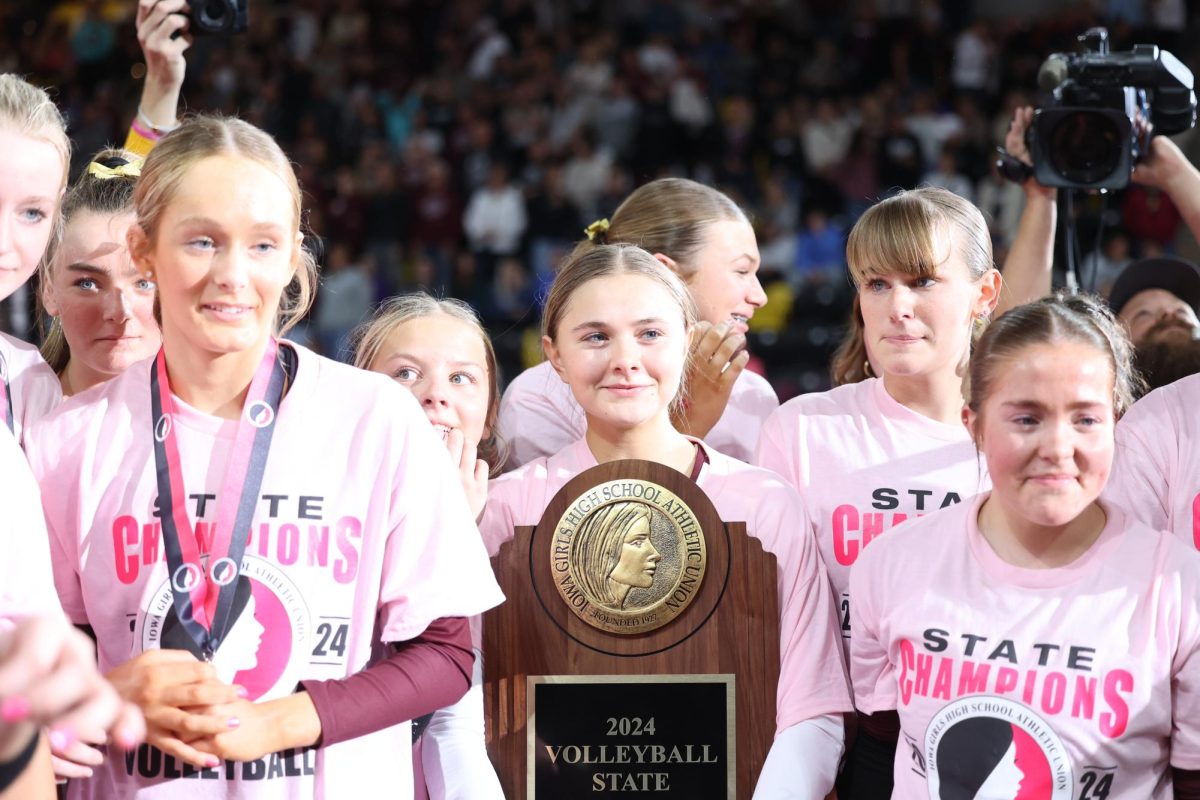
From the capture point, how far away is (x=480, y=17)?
40.5 feet

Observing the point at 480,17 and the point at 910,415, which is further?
the point at 480,17

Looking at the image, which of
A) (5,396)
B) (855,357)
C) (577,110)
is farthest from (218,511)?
(577,110)

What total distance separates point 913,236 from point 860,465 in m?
0.46

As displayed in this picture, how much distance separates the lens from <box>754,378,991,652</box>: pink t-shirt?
2654 millimetres

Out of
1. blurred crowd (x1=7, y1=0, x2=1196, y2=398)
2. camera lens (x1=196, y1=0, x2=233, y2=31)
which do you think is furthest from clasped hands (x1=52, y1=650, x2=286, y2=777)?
blurred crowd (x1=7, y1=0, x2=1196, y2=398)

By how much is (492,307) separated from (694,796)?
25.6ft

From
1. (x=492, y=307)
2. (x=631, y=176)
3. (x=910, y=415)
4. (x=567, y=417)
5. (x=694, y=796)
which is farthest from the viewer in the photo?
(x=631, y=176)

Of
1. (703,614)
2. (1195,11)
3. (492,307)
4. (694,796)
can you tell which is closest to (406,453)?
(703,614)

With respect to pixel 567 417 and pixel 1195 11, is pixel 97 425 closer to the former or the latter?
pixel 567 417

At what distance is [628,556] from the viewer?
246 centimetres

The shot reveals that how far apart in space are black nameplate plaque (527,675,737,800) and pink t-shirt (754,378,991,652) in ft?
1.14

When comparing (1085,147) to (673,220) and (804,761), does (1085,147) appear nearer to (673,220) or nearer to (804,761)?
(673,220)

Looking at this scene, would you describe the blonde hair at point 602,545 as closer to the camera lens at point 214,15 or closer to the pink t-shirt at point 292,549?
the pink t-shirt at point 292,549

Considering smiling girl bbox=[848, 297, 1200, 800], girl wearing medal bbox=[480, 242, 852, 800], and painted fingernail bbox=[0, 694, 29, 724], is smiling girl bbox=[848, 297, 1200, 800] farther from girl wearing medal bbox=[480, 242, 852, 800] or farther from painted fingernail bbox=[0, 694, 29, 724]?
painted fingernail bbox=[0, 694, 29, 724]
